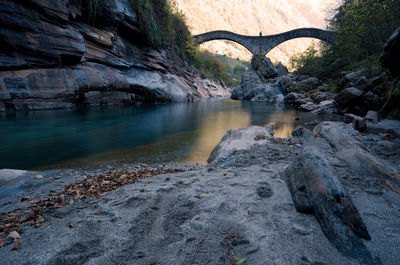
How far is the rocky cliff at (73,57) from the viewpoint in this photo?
34.6ft

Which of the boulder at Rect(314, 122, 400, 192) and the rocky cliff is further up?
the rocky cliff

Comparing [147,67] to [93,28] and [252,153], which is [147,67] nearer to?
[93,28]

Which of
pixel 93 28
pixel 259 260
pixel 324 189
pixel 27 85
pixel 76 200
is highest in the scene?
pixel 93 28

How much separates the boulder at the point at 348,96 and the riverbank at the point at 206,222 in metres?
7.97

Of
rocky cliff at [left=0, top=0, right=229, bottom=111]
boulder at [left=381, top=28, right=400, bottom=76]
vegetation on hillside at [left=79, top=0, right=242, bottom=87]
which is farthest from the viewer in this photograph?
vegetation on hillside at [left=79, top=0, right=242, bottom=87]

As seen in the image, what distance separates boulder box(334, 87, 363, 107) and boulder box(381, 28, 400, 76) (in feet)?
16.0

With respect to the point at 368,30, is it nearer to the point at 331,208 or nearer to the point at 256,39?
the point at 331,208

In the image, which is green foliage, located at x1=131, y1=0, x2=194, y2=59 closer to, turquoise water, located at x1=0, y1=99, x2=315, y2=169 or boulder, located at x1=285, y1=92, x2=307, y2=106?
turquoise water, located at x1=0, y1=99, x2=315, y2=169

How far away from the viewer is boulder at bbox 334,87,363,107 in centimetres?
924

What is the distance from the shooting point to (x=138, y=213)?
6.93 feet

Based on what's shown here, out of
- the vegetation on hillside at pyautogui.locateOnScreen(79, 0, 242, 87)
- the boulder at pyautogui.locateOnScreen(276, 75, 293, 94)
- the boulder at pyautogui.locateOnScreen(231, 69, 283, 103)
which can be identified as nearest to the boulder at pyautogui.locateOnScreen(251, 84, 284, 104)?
the boulder at pyautogui.locateOnScreen(231, 69, 283, 103)

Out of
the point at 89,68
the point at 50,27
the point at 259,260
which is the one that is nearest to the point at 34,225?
the point at 259,260

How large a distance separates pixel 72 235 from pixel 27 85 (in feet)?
42.7

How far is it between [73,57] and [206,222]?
49.6 ft
